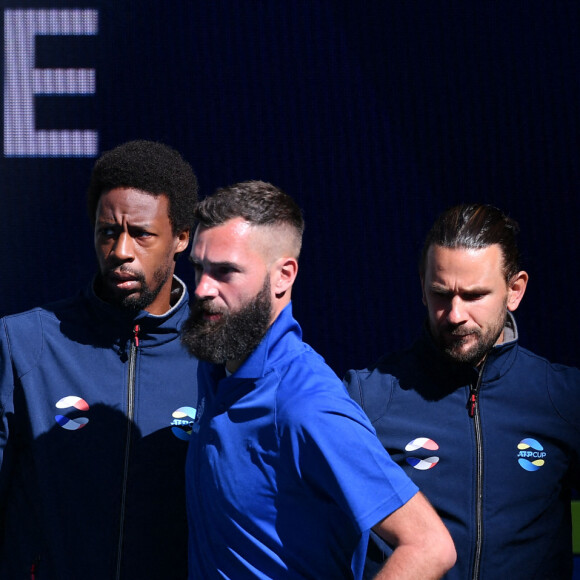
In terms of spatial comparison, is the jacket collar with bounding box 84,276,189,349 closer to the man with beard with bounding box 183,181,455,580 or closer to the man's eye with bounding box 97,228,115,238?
the man's eye with bounding box 97,228,115,238

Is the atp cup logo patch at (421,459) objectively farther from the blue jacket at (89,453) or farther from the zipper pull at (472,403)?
the blue jacket at (89,453)

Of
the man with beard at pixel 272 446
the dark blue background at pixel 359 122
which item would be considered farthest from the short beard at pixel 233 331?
the dark blue background at pixel 359 122

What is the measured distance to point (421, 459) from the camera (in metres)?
1.90

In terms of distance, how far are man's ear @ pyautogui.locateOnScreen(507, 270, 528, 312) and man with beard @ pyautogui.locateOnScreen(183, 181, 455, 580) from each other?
0.63 meters

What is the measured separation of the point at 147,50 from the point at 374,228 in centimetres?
96

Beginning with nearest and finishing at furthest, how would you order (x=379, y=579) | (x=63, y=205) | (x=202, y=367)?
1. (x=379, y=579)
2. (x=202, y=367)
3. (x=63, y=205)

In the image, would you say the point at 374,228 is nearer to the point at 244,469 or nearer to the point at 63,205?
the point at 63,205

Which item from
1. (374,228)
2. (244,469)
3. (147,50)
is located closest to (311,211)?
(374,228)

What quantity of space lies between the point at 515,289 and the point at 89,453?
3.37 ft

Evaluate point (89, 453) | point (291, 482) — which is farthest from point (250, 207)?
point (89, 453)

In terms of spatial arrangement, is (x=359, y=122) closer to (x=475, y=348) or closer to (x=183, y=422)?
(x=475, y=348)

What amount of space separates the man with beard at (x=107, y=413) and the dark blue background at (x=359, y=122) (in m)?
1.02

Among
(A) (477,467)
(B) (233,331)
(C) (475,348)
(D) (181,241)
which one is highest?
(D) (181,241)

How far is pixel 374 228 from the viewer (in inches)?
115
